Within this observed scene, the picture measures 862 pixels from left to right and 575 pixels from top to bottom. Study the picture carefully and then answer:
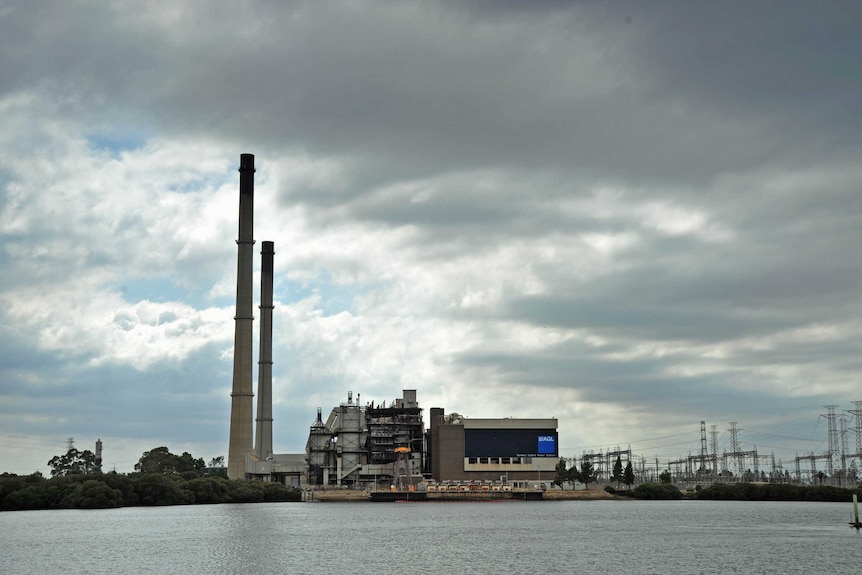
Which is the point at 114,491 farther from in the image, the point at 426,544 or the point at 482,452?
the point at 482,452

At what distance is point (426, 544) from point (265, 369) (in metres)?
106

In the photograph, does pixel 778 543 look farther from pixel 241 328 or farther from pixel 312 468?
pixel 312 468

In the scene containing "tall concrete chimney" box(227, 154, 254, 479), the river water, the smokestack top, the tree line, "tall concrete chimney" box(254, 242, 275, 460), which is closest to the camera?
the river water

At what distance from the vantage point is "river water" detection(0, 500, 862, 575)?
6812 centimetres

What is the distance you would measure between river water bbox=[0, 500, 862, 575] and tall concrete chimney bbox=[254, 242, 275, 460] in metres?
53.0

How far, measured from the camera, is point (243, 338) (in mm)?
169875

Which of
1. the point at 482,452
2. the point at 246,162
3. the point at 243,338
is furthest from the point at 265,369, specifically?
the point at 482,452

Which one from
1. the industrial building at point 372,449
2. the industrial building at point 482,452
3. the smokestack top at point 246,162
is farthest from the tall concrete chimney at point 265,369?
the industrial building at point 482,452

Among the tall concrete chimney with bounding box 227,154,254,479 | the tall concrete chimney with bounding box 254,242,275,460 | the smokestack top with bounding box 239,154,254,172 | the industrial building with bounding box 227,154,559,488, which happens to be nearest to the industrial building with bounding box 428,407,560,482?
the industrial building with bounding box 227,154,559,488

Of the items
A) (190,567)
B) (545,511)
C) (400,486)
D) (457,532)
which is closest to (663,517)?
(545,511)

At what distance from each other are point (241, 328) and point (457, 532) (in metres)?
79.8

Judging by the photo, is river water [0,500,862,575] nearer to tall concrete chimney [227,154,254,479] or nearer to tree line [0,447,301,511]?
tree line [0,447,301,511]

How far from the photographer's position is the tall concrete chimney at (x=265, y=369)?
186m

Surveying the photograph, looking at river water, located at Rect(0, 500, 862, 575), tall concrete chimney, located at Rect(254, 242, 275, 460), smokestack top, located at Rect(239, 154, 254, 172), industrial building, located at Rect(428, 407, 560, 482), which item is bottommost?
river water, located at Rect(0, 500, 862, 575)
